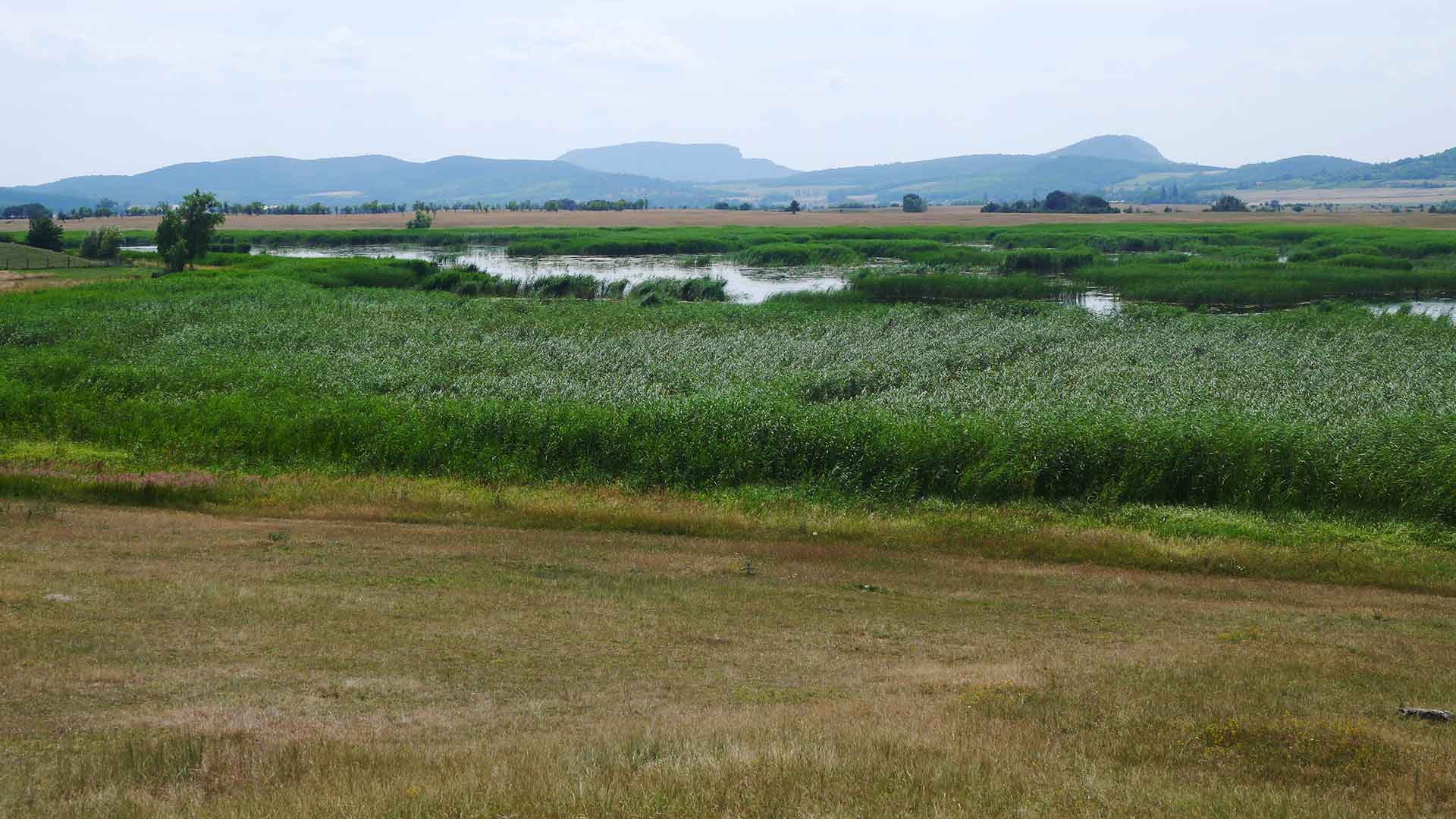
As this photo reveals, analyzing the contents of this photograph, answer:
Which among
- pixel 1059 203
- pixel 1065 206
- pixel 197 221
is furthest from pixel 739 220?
pixel 197 221

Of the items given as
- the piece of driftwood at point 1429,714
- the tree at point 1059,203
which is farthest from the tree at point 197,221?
the tree at point 1059,203

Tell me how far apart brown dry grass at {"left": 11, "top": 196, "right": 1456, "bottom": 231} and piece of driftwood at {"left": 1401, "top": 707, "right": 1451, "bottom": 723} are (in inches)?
4765

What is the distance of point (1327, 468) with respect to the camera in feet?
71.3

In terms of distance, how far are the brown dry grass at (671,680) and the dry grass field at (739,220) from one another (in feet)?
395

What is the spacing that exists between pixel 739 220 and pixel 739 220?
0.56ft

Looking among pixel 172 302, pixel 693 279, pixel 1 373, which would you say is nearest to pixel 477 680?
pixel 1 373

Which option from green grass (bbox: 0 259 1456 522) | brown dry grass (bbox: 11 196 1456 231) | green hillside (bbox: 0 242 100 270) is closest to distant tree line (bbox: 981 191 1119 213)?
brown dry grass (bbox: 11 196 1456 231)

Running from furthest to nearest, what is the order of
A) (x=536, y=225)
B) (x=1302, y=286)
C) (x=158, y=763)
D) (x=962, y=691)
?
(x=536, y=225), (x=1302, y=286), (x=962, y=691), (x=158, y=763)

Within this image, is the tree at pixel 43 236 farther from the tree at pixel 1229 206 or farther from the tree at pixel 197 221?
the tree at pixel 1229 206

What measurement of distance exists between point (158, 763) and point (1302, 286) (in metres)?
61.2

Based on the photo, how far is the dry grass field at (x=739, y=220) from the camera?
13275cm

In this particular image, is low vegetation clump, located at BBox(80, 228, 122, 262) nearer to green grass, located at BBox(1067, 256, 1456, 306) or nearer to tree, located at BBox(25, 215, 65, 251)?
tree, located at BBox(25, 215, 65, 251)

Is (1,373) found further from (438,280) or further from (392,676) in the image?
(438,280)

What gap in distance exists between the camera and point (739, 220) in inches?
6240
